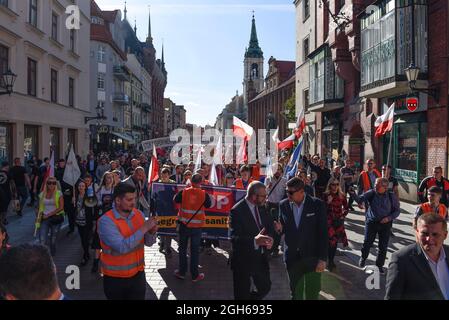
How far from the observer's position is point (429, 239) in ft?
10.4

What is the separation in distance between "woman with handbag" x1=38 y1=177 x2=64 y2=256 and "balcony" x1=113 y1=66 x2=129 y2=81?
38.0 meters

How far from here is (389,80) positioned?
15.4m

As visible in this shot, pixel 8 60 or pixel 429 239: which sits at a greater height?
pixel 8 60

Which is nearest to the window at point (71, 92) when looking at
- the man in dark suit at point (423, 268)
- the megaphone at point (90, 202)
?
the megaphone at point (90, 202)

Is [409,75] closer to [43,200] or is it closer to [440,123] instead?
[440,123]

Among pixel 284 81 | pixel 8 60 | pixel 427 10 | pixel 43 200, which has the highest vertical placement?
pixel 284 81

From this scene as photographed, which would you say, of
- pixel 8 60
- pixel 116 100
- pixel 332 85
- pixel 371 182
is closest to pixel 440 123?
pixel 371 182

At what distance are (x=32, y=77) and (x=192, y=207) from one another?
15849mm

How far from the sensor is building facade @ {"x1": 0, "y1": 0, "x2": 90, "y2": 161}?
1683 centimetres

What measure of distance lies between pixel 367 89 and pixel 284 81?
173ft

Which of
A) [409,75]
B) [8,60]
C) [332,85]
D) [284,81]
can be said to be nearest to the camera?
[409,75]

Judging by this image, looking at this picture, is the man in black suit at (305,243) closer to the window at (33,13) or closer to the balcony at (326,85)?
the window at (33,13)

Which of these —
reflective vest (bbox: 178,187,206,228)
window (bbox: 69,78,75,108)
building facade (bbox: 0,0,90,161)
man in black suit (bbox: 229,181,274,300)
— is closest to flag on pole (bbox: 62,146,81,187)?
reflective vest (bbox: 178,187,206,228)

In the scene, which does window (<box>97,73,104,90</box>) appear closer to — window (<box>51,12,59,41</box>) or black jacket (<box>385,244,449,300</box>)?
window (<box>51,12,59,41</box>)
